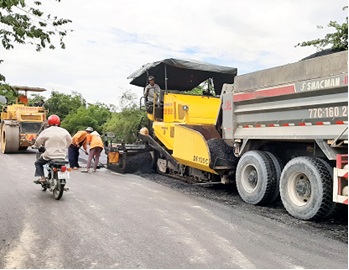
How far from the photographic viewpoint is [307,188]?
5.17 meters

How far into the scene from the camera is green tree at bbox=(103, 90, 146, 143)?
15534 millimetres

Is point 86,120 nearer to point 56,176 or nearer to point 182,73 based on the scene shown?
point 182,73

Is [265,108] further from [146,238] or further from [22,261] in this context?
[22,261]

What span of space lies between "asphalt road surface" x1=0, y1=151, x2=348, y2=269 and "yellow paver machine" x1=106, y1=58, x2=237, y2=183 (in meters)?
0.99

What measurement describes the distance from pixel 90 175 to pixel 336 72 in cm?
628

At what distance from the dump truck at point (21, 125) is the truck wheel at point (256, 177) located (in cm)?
1011

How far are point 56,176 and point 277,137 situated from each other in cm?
368

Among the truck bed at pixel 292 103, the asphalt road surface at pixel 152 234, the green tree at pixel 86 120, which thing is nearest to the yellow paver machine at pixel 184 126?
the truck bed at pixel 292 103

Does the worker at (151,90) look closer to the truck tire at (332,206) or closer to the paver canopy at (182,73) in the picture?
the paver canopy at (182,73)

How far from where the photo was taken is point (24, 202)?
19.6ft

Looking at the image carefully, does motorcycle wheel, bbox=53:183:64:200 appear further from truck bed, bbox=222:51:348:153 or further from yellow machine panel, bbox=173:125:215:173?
truck bed, bbox=222:51:348:153

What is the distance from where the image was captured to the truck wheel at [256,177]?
5883mm

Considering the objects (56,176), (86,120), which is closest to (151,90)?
(56,176)

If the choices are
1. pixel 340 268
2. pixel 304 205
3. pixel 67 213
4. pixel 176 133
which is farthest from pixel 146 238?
pixel 176 133
